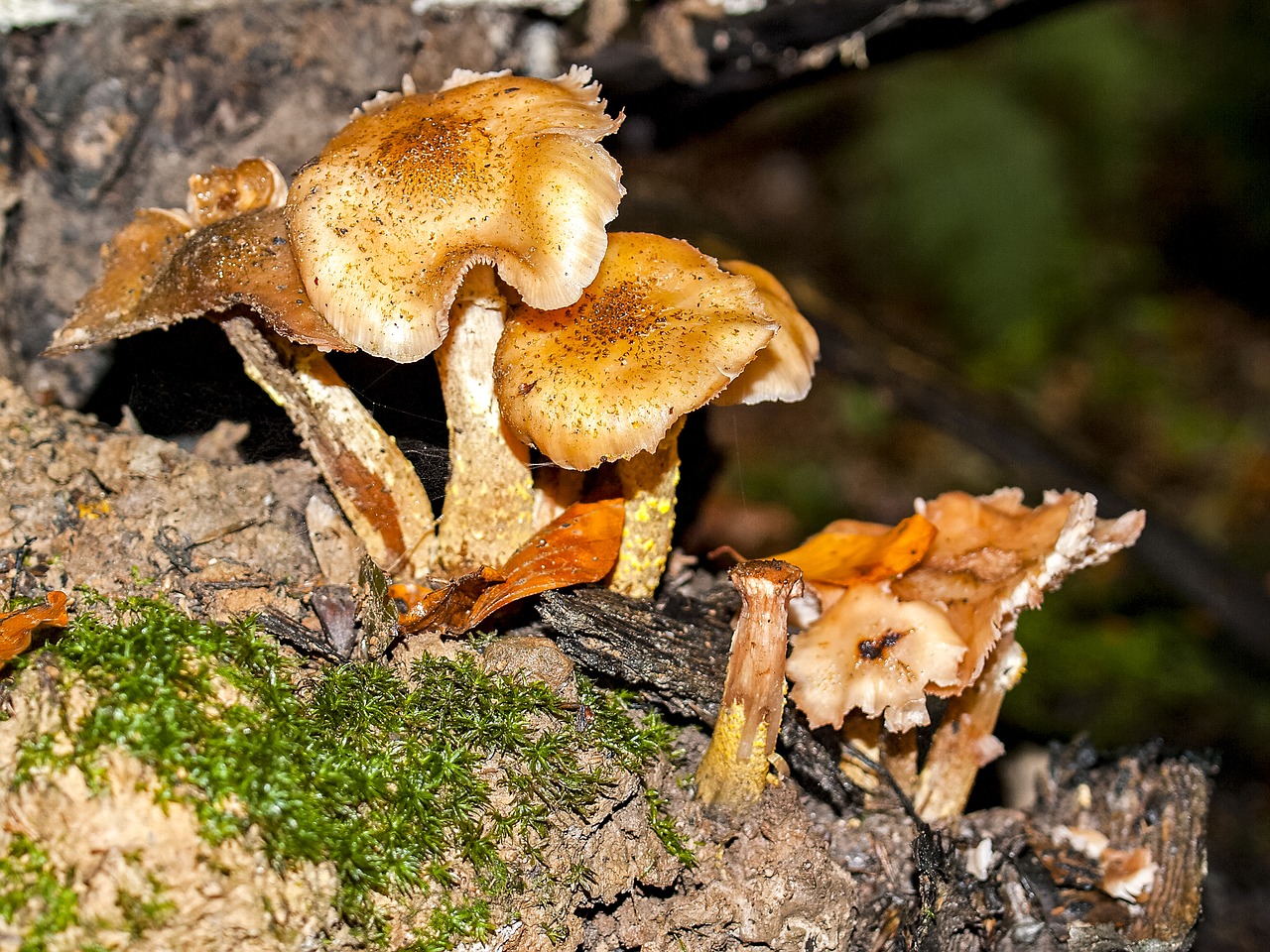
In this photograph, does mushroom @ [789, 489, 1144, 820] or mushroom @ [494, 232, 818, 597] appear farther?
mushroom @ [789, 489, 1144, 820]

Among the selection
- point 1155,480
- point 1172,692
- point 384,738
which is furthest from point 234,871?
point 1155,480

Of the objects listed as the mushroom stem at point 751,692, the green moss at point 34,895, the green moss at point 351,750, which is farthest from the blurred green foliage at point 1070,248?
the green moss at point 34,895

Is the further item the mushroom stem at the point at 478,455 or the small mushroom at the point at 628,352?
the mushroom stem at the point at 478,455

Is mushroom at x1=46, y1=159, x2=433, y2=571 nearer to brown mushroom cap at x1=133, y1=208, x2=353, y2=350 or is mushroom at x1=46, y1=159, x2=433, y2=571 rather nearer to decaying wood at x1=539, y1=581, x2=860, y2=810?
brown mushroom cap at x1=133, y1=208, x2=353, y2=350

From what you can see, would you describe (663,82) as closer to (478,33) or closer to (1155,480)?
(478,33)

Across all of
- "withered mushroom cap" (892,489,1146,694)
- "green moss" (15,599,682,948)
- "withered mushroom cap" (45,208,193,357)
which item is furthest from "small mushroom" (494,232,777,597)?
"withered mushroom cap" (45,208,193,357)

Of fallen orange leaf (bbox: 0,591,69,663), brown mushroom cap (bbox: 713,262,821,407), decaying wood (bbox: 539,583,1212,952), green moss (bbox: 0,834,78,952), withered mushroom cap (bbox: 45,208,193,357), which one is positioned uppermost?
withered mushroom cap (bbox: 45,208,193,357)

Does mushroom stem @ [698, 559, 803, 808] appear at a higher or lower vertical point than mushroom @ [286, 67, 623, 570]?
lower

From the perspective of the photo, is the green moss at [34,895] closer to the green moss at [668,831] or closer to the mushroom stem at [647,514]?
the green moss at [668,831]
